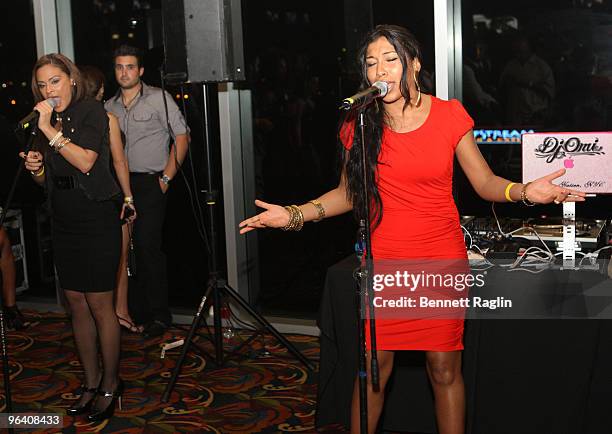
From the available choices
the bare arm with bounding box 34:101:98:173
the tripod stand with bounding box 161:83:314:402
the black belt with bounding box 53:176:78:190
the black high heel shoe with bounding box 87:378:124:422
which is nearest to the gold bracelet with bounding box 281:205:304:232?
the bare arm with bounding box 34:101:98:173

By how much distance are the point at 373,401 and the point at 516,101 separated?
2.48 metres

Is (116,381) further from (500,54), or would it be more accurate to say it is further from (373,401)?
(500,54)

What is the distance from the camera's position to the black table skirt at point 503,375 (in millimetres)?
3033

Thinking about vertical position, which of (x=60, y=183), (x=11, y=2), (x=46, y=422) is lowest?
(x=46, y=422)

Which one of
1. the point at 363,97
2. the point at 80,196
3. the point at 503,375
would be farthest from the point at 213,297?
the point at 363,97

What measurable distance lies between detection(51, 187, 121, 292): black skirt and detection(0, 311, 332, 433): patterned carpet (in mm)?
671

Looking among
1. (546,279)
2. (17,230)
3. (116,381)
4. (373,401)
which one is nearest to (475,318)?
(546,279)

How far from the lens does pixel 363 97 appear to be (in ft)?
7.21

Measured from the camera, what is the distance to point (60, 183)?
11.7 feet

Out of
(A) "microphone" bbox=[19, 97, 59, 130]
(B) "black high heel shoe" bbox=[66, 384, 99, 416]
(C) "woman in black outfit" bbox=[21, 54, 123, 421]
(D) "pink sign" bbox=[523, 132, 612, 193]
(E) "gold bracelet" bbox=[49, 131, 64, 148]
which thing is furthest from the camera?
(B) "black high heel shoe" bbox=[66, 384, 99, 416]

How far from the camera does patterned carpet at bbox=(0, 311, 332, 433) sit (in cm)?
372

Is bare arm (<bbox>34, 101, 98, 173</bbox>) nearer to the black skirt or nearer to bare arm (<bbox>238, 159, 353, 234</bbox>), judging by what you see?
the black skirt

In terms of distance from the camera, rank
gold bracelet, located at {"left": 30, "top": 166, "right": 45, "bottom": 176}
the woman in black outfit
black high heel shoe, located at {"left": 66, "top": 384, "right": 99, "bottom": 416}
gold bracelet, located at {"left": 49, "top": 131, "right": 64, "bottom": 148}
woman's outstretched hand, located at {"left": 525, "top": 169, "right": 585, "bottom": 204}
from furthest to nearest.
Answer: black high heel shoe, located at {"left": 66, "top": 384, "right": 99, "bottom": 416} → gold bracelet, located at {"left": 30, "top": 166, "right": 45, "bottom": 176} → the woman in black outfit → gold bracelet, located at {"left": 49, "top": 131, "right": 64, "bottom": 148} → woman's outstretched hand, located at {"left": 525, "top": 169, "right": 585, "bottom": 204}

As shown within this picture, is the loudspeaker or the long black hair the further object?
the loudspeaker
